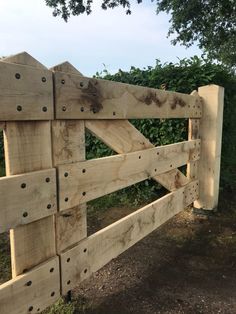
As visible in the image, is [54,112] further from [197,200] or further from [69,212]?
[197,200]

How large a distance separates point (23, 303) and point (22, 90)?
1.02 m

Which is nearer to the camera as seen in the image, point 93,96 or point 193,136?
point 93,96

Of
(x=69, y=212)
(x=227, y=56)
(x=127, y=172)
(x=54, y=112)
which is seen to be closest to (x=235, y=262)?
(x=127, y=172)

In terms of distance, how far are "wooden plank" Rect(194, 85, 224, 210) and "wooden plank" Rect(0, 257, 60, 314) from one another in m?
2.64

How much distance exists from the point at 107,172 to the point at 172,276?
121 cm

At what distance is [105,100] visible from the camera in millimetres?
2029

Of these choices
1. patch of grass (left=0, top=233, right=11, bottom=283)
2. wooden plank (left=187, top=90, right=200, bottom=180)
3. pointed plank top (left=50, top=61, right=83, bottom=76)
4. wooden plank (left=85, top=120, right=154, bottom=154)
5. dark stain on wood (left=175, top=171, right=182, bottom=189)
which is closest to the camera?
pointed plank top (left=50, top=61, right=83, bottom=76)

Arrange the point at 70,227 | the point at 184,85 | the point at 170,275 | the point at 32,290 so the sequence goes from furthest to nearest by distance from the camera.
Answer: the point at 184,85 → the point at 170,275 → the point at 70,227 → the point at 32,290

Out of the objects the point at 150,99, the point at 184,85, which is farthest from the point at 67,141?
the point at 184,85

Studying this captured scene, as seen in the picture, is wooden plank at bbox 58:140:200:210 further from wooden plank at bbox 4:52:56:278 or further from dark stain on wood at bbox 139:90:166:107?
dark stain on wood at bbox 139:90:166:107

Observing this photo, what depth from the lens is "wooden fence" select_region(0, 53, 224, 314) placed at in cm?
147

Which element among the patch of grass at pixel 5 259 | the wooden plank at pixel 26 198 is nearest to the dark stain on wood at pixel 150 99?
the wooden plank at pixel 26 198

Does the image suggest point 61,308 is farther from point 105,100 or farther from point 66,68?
point 66,68

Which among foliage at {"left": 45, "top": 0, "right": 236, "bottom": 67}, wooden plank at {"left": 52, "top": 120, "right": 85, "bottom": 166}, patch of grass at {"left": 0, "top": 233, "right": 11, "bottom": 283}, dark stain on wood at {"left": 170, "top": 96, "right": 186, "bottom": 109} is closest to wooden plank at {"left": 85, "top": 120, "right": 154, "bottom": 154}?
wooden plank at {"left": 52, "top": 120, "right": 85, "bottom": 166}
